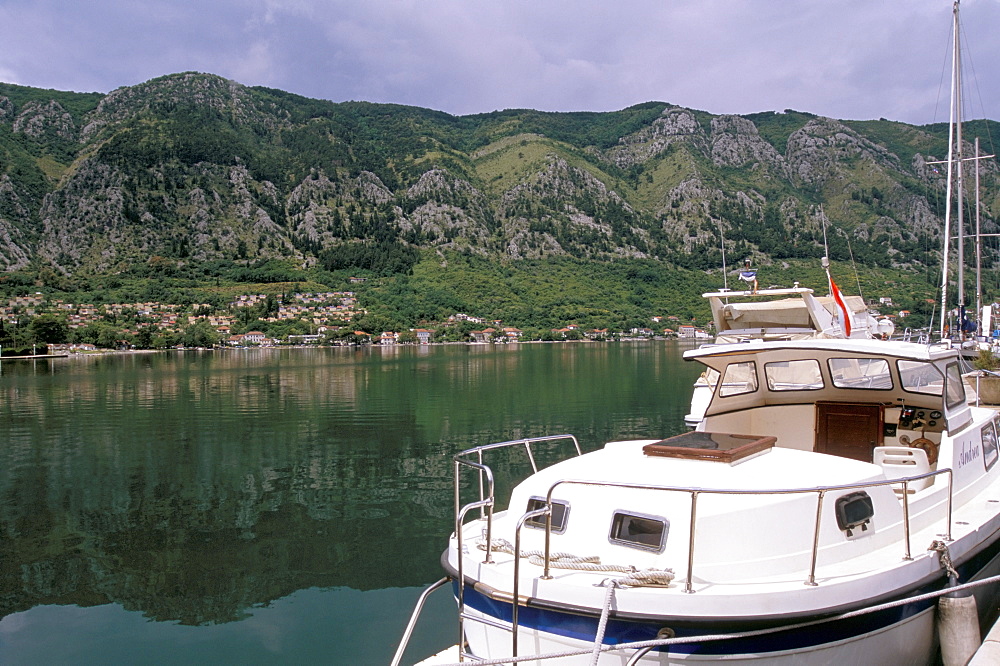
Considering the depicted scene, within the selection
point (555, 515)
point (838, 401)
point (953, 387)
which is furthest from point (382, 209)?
point (555, 515)

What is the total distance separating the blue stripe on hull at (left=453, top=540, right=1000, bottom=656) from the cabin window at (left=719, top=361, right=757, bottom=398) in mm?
3788

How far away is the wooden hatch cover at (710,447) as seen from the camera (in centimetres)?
614

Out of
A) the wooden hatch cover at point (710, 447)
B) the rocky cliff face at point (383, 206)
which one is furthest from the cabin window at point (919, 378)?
the rocky cliff face at point (383, 206)

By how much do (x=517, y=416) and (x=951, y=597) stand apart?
24.2 meters

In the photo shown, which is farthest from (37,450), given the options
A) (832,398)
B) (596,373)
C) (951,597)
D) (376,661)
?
(596,373)

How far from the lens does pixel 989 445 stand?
375 inches

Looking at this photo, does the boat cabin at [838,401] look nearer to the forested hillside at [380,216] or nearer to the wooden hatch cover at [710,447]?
the wooden hatch cover at [710,447]

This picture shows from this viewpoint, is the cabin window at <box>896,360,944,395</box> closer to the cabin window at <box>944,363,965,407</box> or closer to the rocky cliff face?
the cabin window at <box>944,363,965,407</box>

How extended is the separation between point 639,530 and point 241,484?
14.0 metres

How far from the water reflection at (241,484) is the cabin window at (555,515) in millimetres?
5236

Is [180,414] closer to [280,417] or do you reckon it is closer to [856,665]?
[280,417]

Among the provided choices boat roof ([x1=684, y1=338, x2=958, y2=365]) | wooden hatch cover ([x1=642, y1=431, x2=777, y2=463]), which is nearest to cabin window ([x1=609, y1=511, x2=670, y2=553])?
wooden hatch cover ([x1=642, y1=431, x2=777, y2=463])

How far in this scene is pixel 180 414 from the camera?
1262 inches

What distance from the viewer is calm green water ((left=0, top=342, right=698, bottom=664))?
907 cm
